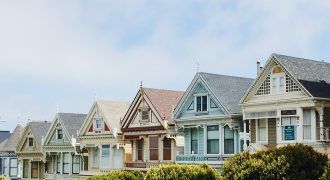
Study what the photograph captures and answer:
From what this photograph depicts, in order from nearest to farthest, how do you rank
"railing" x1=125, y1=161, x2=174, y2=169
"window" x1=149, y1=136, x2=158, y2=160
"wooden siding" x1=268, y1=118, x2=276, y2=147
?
"wooden siding" x1=268, y1=118, x2=276, y2=147 → "railing" x1=125, y1=161, x2=174, y2=169 → "window" x1=149, y1=136, x2=158, y2=160

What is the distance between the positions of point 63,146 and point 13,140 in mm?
13811

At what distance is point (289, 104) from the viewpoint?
132 ft

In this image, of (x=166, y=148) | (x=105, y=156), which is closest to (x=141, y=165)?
(x=166, y=148)

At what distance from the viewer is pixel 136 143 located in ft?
180

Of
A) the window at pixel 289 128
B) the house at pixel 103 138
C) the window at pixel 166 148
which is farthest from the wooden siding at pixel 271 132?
the house at pixel 103 138

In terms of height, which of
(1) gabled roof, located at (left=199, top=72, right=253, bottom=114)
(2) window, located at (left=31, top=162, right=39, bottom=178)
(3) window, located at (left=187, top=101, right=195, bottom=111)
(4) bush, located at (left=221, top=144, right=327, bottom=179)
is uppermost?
(1) gabled roof, located at (left=199, top=72, right=253, bottom=114)

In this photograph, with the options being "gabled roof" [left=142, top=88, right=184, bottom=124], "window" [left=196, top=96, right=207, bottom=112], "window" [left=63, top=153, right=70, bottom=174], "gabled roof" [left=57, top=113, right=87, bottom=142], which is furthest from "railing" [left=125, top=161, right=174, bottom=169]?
"window" [left=63, top=153, right=70, bottom=174]

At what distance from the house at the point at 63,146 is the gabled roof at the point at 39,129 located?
191cm

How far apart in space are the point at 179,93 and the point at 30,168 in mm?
22537

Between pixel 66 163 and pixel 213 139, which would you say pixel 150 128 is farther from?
pixel 66 163

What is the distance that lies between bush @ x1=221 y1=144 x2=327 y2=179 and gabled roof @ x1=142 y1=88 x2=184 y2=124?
1839cm

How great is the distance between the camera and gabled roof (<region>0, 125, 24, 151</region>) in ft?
240

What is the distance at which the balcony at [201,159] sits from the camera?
4562 cm

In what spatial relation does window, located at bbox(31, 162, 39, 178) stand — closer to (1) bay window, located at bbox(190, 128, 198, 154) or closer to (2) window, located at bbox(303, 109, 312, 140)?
(1) bay window, located at bbox(190, 128, 198, 154)
